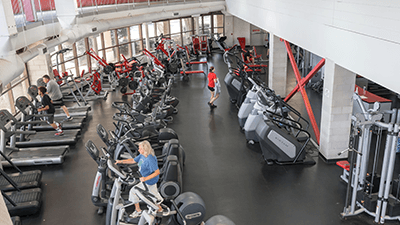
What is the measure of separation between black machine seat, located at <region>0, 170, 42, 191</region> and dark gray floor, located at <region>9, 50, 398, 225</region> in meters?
0.23

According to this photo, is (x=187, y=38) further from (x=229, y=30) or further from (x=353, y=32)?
(x=353, y=32)

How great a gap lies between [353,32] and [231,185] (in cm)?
326

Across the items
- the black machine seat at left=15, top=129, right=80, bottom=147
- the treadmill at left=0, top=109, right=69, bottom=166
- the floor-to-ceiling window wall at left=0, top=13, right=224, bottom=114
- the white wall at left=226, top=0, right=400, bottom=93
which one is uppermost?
the white wall at left=226, top=0, right=400, bottom=93

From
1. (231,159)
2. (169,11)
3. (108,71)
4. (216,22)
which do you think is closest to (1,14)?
(231,159)

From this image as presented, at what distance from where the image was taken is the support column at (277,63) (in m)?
10.7

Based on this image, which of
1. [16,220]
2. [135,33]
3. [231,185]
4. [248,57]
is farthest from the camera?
[135,33]

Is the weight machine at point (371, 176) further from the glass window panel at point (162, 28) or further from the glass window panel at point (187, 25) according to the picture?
the glass window panel at point (187, 25)

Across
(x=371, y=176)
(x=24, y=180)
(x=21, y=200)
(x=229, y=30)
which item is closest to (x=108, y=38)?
(x=229, y=30)

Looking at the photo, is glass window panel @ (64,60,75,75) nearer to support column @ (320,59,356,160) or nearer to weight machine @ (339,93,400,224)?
support column @ (320,59,356,160)

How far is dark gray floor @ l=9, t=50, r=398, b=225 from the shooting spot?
5.57 meters

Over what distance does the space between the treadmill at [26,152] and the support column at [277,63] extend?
252 inches

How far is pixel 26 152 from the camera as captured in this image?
25.5 ft

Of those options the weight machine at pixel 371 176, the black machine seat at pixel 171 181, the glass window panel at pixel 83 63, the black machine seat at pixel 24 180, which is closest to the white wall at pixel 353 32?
the weight machine at pixel 371 176

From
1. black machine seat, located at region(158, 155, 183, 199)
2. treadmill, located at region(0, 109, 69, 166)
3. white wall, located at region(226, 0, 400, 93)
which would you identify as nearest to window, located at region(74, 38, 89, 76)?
treadmill, located at region(0, 109, 69, 166)
